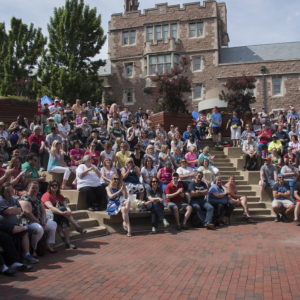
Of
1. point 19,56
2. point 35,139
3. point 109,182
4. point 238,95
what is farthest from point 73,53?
point 109,182

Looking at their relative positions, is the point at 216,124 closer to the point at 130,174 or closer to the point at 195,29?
the point at 130,174

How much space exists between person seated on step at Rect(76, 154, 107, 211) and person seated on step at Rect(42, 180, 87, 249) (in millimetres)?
1465

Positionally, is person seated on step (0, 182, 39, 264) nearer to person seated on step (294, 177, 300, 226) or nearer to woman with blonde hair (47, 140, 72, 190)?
woman with blonde hair (47, 140, 72, 190)

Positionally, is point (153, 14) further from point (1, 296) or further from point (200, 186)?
point (1, 296)

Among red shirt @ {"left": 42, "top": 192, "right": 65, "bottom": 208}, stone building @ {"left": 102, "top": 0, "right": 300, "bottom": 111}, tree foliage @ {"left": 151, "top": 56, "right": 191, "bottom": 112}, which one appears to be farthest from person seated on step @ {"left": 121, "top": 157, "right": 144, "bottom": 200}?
stone building @ {"left": 102, "top": 0, "right": 300, "bottom": 111}

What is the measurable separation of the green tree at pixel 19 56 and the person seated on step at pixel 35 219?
27344 millimetres

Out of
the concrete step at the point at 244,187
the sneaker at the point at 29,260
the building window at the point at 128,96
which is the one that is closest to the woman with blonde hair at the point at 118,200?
the sneaker at the point at 29,260

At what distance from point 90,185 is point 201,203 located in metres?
3.10

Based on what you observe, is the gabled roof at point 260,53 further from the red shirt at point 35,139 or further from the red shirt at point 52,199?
the red shirt at point 52,199

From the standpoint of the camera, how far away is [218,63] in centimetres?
3500

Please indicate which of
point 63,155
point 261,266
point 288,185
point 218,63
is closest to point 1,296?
point 261,266

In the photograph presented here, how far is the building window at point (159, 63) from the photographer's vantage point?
3534cm

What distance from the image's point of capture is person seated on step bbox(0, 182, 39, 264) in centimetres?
598

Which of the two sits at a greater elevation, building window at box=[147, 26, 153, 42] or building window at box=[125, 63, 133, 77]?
building window at box=[147, 26, 153, 42]
